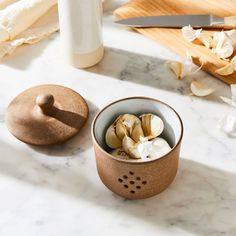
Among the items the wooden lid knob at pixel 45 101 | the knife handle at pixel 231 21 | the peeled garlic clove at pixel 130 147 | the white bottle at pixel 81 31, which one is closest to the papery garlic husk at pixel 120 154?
the peeled garlic clove at pixel 130 147

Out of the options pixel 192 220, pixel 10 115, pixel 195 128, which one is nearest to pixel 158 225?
pixel 192 220

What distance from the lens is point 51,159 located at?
2.56ft

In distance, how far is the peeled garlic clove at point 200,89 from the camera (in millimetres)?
869

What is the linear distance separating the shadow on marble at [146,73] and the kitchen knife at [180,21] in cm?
6

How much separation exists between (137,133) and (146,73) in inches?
8.3

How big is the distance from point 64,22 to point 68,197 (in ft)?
0.97

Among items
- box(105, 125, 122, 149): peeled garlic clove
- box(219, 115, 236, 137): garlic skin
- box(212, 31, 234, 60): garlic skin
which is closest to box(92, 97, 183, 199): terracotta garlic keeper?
box(105, 125, 122, 149): peeled garlic clove

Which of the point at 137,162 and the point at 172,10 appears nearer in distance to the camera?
the point at 137,162

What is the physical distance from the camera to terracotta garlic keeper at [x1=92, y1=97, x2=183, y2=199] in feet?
2.18

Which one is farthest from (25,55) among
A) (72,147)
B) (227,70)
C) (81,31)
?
(227,70)

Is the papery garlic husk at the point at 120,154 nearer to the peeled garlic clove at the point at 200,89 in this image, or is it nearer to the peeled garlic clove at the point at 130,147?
the peeled garlic clove at the point at 130,147

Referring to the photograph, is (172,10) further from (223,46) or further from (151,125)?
(151,125)

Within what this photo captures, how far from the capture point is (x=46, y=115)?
810 mm

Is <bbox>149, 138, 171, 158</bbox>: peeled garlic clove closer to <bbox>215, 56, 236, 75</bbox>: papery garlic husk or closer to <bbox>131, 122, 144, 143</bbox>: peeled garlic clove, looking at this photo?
<bbox>131, 122, 144, 143</bbox>: peeled garlic clove
